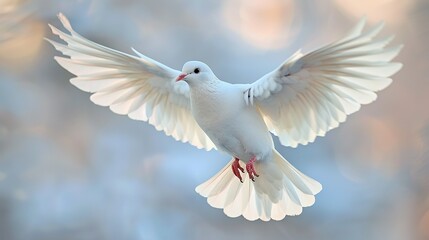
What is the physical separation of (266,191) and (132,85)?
44cm

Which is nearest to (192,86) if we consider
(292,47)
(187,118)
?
(187,118)

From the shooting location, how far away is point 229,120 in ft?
4.33

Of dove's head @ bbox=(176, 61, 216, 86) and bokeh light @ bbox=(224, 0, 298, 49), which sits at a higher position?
bokeh light @ bbox=(224, 0, 298, 49)

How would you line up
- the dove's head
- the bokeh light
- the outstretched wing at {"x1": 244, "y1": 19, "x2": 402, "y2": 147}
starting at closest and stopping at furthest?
the outstretched wing at {"x1": 244, "y1": 19, "x2": 402, "y2": 147}
the dove's head
the bokeh light

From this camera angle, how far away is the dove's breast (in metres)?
A: 1.31

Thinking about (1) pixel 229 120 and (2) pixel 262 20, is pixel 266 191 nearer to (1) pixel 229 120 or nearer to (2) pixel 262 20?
(1) pixel 229 120

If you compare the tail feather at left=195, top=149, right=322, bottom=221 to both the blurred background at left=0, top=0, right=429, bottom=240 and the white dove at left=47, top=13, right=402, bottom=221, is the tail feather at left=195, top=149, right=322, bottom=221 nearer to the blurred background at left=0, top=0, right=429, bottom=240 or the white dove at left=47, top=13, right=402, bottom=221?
the white dove at left=47, top=13, right=402, bottom=221

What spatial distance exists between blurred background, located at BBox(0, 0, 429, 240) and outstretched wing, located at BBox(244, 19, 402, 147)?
2.57ft

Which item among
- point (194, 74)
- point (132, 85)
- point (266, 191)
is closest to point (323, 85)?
point (194, 74)

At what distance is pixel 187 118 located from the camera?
159 centimetres

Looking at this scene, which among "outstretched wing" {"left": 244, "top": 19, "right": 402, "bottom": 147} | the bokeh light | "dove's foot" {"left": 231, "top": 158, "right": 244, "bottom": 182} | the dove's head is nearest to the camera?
"outstretched wing" {"left": 244, "top": 19, "right": 402, "bottom": 147}

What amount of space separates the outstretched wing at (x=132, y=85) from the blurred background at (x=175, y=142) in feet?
2.00

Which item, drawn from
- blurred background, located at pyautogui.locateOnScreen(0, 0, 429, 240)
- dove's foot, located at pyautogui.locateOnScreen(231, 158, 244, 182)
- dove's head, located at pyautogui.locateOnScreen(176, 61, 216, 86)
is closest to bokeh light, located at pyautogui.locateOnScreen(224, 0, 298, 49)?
blurred background, located at pyautogui.locateOnScreen(0, 0, 429, 240)

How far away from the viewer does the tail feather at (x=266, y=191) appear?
1.49m
